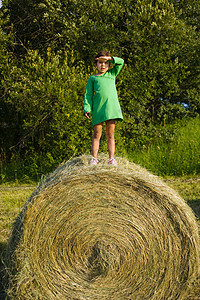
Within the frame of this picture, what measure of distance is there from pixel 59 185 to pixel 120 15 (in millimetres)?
8348

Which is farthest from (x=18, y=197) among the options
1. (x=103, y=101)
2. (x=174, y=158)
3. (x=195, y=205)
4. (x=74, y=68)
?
(x=174, y=158)

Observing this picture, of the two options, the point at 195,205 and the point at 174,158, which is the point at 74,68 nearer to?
the point at 174,158

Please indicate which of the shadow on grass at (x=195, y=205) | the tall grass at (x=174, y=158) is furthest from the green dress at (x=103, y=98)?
the tall grass at (x=174, y=158)

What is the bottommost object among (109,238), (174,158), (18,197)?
(18,197)

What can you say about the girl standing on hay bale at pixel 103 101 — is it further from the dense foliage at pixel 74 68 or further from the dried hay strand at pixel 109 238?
the dense foliage at pixel 74 68

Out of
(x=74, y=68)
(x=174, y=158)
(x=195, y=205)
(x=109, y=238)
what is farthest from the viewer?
(x=74, y=68)

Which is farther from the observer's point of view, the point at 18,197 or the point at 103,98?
the point at 18,197

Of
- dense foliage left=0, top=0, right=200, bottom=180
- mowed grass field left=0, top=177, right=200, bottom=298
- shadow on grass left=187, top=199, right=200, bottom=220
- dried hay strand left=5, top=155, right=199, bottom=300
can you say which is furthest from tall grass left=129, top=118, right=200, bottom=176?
dried hay strand left=5, top=155, right=199, bottom=300

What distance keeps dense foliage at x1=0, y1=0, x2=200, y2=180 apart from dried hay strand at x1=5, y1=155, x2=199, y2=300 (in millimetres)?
5552

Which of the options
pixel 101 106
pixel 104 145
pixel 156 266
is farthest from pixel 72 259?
pixel 104 145

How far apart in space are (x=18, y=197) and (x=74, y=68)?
3883mm

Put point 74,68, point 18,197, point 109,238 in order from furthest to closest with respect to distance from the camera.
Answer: point 74,68 < point 18,197 < point 109,238

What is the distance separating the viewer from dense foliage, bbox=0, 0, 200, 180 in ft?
28.6

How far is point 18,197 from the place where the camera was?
22.5 ft
